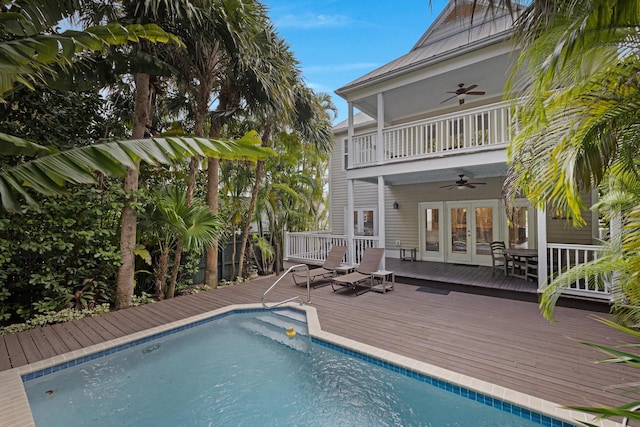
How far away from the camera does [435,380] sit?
148 inches

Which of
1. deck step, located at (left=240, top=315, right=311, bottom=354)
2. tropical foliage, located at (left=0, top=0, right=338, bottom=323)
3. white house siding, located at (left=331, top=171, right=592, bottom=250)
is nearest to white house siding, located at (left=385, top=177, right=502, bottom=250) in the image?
white house siding, located at (left=331, top=171, right=592, bottom=250)

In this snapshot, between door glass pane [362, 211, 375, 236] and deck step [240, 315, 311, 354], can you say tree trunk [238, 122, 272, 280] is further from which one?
door glass pane [362, 211, 375, 236]

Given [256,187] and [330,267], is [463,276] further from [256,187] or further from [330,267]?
[256,187]

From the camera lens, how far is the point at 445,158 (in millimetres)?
7777

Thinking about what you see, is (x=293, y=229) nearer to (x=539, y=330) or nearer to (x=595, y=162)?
(x=539, y=330)

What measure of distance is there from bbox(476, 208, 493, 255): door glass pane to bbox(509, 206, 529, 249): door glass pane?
0.63m

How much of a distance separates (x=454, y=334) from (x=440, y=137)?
227 inches

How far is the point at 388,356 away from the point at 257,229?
Result: 860cm

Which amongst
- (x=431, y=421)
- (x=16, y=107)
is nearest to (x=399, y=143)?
(x=431, y=421)

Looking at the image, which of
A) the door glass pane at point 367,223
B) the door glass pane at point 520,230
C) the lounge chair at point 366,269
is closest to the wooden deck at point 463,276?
the lounge chair at point 366,269

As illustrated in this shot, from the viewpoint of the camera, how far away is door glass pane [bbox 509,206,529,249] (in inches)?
379

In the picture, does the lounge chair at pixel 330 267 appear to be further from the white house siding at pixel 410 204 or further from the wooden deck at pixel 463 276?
the wooden deck at pixel 463 276

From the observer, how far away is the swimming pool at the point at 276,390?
11.1 ft

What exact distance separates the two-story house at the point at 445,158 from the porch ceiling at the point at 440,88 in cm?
3
